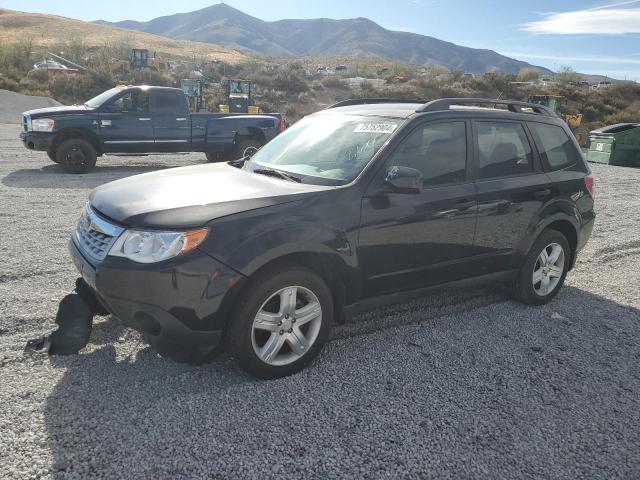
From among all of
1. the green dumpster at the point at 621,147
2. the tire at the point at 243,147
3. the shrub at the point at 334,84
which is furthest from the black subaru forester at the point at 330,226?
the shrub at the point at 334,84

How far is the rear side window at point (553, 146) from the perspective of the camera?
4727mm

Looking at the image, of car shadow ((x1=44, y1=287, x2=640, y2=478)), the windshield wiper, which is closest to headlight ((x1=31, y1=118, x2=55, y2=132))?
car shadow ((x1=44, y1=287, x2=640, y2=478))

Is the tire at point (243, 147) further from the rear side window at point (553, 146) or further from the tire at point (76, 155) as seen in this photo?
the rear side window at point (553, 146)

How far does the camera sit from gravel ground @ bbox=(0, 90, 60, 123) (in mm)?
22562

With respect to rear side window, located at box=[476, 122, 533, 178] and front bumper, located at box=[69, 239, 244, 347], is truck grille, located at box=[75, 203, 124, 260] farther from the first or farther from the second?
rear side window, located at box=[476, 122, 533, 178]

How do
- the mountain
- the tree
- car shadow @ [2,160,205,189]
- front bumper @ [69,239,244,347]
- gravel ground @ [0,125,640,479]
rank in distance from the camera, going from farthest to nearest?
the mountain < the tree < car shadow @ [2,160,205,189] < front bumper @ [69,239,244,347] < gravel ground @ [0,125,640,479]

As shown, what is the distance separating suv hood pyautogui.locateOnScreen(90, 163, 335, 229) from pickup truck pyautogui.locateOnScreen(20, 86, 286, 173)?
26.1 feet

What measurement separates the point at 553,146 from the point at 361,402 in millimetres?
3191

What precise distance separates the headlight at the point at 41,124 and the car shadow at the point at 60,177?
912 mm

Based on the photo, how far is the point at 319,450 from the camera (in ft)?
8.87

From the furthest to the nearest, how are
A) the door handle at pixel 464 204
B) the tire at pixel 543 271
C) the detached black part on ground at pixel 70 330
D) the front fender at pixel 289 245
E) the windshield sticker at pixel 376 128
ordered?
the tire at pixel 543 271
the door handle at pixel 464 204
the windshield sticker at pixel 376 128
the detached black part on ground at pixel 70 330
the front fender at pixel 289 245

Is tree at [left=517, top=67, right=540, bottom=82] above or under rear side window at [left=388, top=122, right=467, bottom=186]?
above

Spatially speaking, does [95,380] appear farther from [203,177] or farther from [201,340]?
[203,177]

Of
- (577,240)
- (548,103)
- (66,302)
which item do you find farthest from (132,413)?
(548,103)
